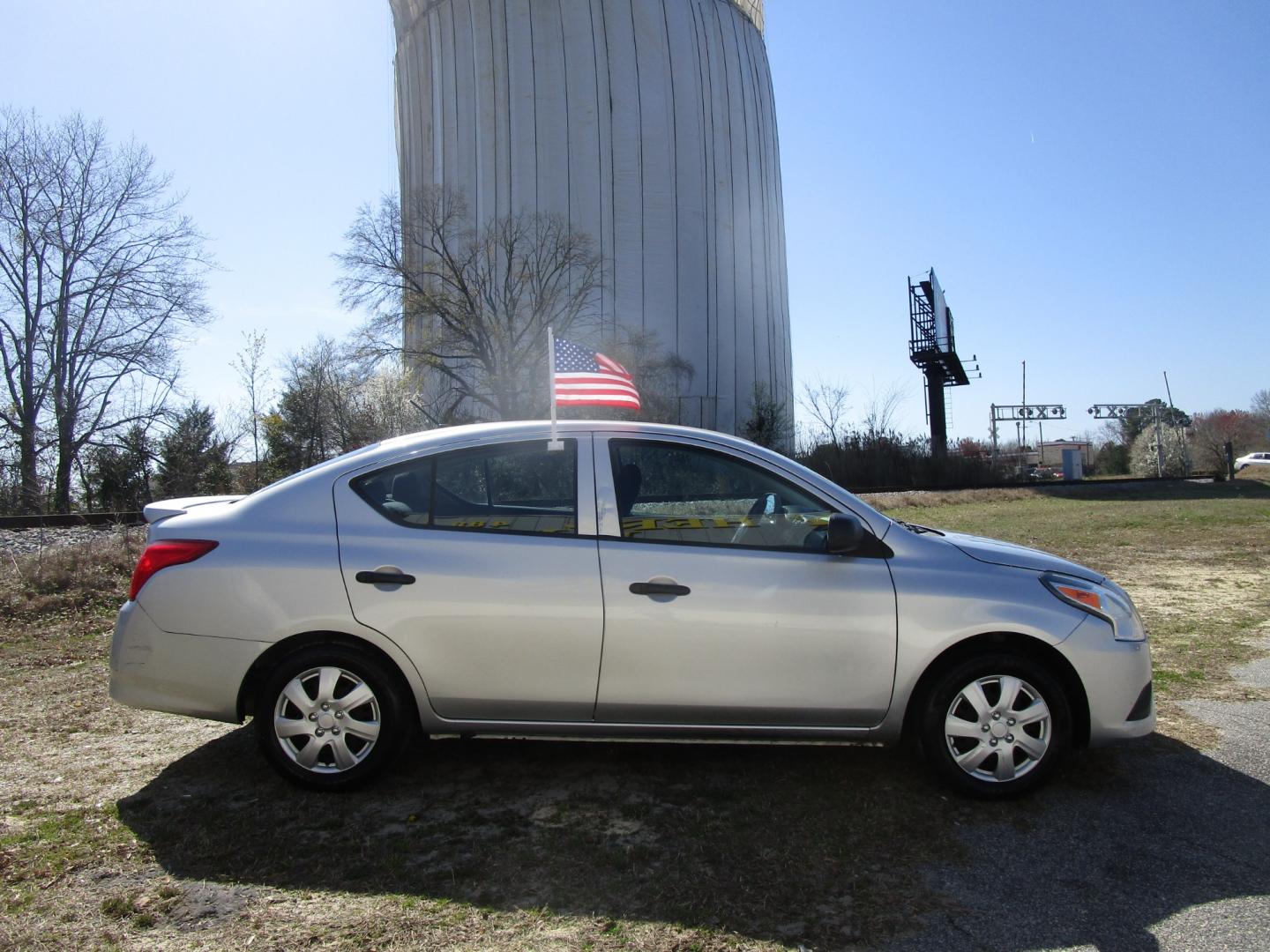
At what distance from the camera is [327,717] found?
12.3 feet

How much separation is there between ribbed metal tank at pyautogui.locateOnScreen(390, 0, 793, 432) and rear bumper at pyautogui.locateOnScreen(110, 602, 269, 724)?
44194 mm

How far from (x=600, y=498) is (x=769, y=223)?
6183 centimetres

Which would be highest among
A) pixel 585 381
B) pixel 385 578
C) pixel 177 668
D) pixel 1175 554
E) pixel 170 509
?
pixel 585 381

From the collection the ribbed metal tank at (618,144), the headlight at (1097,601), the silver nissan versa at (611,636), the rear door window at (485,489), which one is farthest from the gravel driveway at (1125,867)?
the ribbed metal tank at (618,144)

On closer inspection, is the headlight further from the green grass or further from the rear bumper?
the rear bumper

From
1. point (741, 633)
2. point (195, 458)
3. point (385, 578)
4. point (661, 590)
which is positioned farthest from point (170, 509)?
point (195, 458)

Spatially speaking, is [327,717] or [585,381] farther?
[585,381]

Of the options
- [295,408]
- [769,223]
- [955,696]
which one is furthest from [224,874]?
[769,223]

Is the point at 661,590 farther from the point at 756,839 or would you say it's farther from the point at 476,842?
the point at 476,842

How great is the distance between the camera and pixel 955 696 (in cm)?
373

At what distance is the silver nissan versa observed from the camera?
3.70 meters

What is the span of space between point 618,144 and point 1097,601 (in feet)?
171

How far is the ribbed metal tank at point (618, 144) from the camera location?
51344 millimetres

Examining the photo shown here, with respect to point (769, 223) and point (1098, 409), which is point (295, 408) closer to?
point (769, 223)
